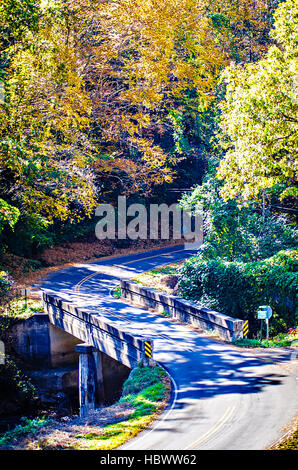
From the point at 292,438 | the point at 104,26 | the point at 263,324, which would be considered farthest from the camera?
the point at 104,26

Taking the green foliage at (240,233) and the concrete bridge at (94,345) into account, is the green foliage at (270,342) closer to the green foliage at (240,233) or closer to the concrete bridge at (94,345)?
the concrete bridge at (94,345)

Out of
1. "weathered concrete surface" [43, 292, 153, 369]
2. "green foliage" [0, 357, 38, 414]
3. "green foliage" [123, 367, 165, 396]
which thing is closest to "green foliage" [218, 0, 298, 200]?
"weathered concrete surface" [43, 292, 153, 369]

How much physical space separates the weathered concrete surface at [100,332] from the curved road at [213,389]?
0.96m

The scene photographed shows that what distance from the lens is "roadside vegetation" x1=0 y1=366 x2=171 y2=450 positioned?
11.8 metres

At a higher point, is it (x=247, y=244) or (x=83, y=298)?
(x=247, y=244)

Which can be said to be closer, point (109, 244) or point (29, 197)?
point (29, 197)

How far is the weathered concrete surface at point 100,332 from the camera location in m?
17.8

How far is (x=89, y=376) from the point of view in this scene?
2111cm

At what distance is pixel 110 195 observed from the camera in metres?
42.1

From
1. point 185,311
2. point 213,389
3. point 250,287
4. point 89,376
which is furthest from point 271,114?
point 89,376

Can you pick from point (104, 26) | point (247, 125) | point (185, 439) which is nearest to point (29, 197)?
point (247, 125)

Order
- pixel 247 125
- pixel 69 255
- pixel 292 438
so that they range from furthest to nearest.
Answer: pixel 69 255 < pixel 247 125 < pixel 292 438

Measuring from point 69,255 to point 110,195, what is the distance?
24.7ft

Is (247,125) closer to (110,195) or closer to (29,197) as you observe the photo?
(29,197)
